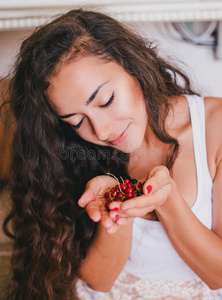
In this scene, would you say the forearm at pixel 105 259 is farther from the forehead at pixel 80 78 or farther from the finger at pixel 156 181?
the forehead at pixel 80 78

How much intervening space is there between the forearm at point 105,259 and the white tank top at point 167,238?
0.04 metres

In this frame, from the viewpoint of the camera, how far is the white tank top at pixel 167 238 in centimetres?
115

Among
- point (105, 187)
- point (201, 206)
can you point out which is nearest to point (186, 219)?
point (201, 206)

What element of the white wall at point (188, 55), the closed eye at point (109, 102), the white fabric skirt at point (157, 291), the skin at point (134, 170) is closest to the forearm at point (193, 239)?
the skin at point (134, 170)

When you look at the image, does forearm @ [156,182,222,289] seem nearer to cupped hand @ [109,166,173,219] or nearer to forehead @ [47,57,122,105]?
cupped hand @ [109,166,173,219]

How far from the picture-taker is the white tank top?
1150 millimetres

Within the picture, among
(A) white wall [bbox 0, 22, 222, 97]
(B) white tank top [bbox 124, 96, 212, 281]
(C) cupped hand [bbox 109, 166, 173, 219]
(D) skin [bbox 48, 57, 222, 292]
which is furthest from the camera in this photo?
(A) white wall [bbox 0, 22, 222, 97]

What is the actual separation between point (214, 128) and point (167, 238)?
1.41ft

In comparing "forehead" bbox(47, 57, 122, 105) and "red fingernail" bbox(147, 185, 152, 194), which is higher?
"forehead" bbox(47, 57, 122, 105)

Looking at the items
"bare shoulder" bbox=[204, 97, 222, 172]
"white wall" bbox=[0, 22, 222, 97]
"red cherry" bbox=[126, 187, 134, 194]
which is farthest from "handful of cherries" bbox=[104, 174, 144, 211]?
"white wall" bbox=[0, 22, 222, 97]

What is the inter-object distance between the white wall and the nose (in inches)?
29.8

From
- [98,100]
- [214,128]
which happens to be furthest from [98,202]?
[214,128]

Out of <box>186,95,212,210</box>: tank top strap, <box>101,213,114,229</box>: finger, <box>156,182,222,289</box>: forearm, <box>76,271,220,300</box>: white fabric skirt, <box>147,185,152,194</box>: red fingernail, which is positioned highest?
<box>147,185,152,194</box>: red fingernail

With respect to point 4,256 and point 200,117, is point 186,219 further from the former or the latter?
point 4,256
